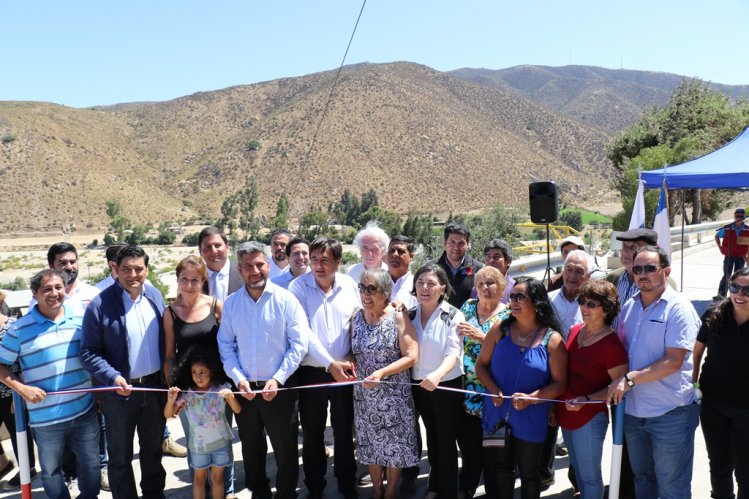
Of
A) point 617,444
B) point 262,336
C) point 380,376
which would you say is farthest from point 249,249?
point 617,444

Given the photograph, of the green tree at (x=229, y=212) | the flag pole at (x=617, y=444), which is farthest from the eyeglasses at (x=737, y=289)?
the green tree at (x=229, y=212)

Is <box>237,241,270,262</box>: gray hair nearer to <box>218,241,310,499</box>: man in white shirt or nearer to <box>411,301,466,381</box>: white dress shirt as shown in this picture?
<box>218,241,310,499</box>: man in white shirt

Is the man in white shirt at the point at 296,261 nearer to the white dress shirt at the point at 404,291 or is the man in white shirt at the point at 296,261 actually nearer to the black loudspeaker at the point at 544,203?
the white dress shirt at the point at 404,291

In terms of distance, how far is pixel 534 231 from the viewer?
3775 cm

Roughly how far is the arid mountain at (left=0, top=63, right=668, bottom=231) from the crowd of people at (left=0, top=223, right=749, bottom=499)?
6342 centimetres

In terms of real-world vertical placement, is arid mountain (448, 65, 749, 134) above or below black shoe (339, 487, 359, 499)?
above

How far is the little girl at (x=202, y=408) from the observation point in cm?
372

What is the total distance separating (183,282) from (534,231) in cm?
3590

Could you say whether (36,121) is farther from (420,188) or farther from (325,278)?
(325,278)

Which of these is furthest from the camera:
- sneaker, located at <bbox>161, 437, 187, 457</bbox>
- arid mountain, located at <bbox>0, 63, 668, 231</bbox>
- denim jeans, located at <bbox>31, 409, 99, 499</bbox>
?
arid mountain, located at <bbox>0, 63, 668, 231</bbox>

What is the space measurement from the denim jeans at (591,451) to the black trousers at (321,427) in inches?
58.6

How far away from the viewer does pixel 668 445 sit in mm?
3238

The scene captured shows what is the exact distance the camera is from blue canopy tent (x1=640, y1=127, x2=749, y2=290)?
7965mm

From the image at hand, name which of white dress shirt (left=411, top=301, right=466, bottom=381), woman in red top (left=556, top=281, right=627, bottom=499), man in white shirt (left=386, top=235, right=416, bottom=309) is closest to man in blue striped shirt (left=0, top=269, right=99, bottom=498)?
white dress shirt (left=411, top=301, right=466, bottom=381)
